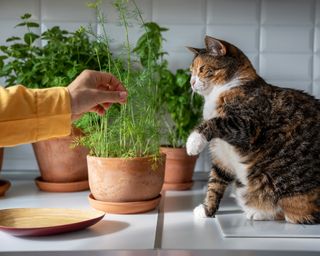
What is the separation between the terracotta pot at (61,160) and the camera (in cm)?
150

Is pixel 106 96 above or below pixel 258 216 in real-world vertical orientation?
above

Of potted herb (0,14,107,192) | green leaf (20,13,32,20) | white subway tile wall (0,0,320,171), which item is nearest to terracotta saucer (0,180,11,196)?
potted herb (0,14,107,192)

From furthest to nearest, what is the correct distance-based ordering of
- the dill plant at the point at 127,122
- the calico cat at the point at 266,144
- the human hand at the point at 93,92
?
1. the dill plant at the point at 127,122
2. the calico cat at the point at 266,144
3. the human hand at the point at 93,92

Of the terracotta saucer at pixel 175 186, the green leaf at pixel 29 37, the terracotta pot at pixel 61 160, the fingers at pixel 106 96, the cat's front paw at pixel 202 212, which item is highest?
the green leaf at pixel 29 37

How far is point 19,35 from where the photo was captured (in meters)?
1.73

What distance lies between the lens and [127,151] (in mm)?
1293

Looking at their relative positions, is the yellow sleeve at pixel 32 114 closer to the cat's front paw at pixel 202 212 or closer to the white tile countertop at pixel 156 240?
the white tile countertop at pixel 156 240

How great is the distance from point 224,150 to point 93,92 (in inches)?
15.9

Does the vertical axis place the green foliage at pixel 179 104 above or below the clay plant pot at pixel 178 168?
above

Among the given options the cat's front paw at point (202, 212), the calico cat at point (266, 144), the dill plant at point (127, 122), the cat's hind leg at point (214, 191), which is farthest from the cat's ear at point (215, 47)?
the cat's front paw at point (202, 212)

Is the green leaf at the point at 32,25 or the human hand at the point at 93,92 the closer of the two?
the human hand at the point at 93,92

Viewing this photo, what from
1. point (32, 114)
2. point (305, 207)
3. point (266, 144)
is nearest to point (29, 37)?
point (32, 114)

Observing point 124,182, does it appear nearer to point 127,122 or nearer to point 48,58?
point 127,122

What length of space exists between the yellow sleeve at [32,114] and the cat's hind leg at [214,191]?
16.6 inches
